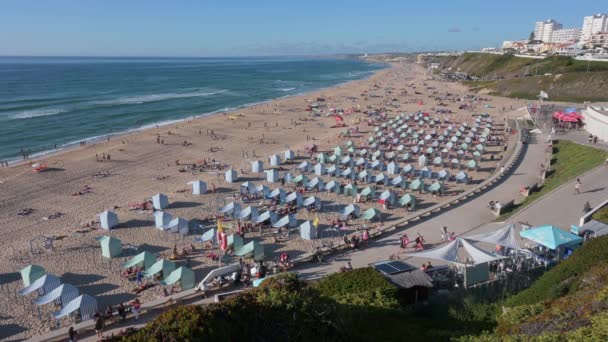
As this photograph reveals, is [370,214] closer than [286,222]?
No

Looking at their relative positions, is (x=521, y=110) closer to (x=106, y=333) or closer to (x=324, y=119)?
(x=324, y=119)

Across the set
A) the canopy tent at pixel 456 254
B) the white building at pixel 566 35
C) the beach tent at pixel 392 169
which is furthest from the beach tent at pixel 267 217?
the white building at pixel 566 35

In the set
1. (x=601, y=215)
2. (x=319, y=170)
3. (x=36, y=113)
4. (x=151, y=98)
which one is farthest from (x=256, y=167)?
(x=151, y=98)

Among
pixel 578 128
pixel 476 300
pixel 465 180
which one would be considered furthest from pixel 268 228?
pixel 578 128

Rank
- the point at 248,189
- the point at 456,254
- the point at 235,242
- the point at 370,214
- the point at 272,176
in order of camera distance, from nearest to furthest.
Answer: the point at 456,254, the point at 235,242, the point at 370,214, the point at 248,189, the point at 272,176

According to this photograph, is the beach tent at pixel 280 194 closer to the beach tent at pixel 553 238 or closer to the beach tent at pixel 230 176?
the beach tent at pixel 230 176

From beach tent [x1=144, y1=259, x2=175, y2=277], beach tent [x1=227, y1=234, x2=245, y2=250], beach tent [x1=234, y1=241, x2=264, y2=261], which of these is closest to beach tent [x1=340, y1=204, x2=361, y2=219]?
beach tent [x1=234, y1=241, x2=264, y2=261]

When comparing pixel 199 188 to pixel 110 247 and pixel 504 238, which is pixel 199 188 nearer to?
pixel 110 247

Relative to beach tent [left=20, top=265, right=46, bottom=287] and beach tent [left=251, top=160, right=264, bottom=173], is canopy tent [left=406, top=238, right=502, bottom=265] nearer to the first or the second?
beach tent [left=20, top=265, right=46, bottom=287]
